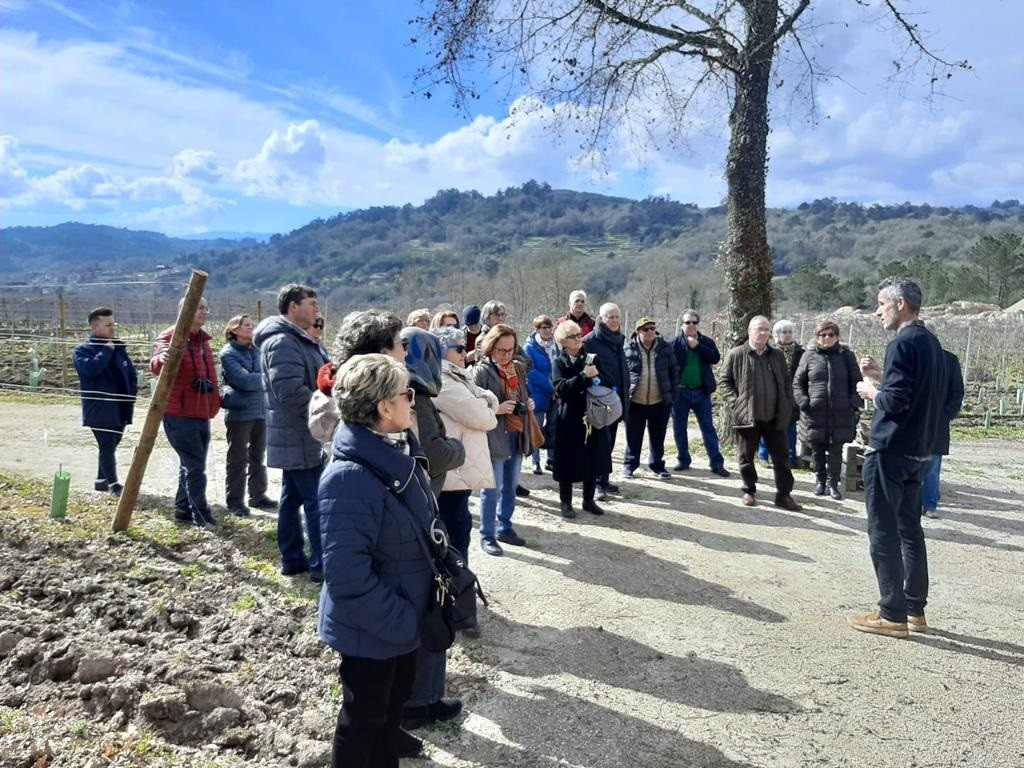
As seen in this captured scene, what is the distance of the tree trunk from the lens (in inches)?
341

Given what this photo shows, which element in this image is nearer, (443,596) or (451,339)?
(443,596)

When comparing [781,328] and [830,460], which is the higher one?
[781,328]

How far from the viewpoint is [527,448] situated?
5.59 meters

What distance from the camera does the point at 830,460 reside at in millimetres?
7109

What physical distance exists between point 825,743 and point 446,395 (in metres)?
2.42

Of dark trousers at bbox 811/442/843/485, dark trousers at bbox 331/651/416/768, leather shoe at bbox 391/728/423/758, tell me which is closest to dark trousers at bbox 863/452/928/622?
leather shoe at bbox 391/728/423/758

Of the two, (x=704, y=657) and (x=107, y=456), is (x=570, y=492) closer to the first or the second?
(x=704, y=657)

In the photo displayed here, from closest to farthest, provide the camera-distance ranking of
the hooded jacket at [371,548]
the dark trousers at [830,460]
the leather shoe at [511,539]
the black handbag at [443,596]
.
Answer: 1. the hooded jacket at [371,548]
2. the black handbag at [443,596]
3. the leather shoe at [511,539]
4. the dark trousers at [830,460]

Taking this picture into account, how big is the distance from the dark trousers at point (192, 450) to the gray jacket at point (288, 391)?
59.2 inches

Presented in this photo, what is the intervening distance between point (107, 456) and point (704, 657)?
5.47 m

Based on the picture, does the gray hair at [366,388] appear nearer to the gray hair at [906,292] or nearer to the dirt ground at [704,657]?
the dirt ground at [704,657]

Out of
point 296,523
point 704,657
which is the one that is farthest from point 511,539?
point 704,657

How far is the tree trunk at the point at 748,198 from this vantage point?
8.66m

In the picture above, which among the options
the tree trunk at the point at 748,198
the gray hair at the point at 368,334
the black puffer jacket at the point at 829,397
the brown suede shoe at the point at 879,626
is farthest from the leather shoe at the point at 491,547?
the tree trunk at the point at 748,198
